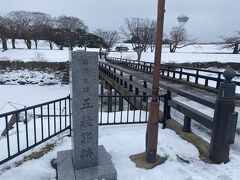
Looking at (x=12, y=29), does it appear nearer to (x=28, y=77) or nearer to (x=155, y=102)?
(x=28, y=77)

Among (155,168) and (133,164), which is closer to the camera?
(155,168)

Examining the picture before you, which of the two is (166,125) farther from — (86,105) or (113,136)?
(86,105)

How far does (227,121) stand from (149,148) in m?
1.54

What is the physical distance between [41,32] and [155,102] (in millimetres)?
69360

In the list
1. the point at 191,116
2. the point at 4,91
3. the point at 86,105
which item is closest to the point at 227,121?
the point at 191,116

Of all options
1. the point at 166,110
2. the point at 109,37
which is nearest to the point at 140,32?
the point at 109,37

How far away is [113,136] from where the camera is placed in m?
5.84

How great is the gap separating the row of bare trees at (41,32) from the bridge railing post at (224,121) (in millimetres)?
57899

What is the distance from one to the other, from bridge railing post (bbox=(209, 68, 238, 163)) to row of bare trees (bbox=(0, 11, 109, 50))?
57899 millimetres

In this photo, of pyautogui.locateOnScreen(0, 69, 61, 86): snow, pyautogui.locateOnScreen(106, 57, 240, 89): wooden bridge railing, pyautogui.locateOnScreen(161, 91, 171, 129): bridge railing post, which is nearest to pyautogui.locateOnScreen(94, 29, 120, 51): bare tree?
pyautogui.locateOnScreen(0, 69, 61, 86): snow

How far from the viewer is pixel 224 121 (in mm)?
4355

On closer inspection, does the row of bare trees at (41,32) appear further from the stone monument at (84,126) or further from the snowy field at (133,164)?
the stone monument at (84,126)

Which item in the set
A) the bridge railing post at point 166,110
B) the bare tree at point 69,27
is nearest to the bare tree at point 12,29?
the bare tree at point 69,27

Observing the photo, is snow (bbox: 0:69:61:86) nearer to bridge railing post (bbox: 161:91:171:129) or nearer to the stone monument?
bridge railing post (bbox: 161:91:171:129)
